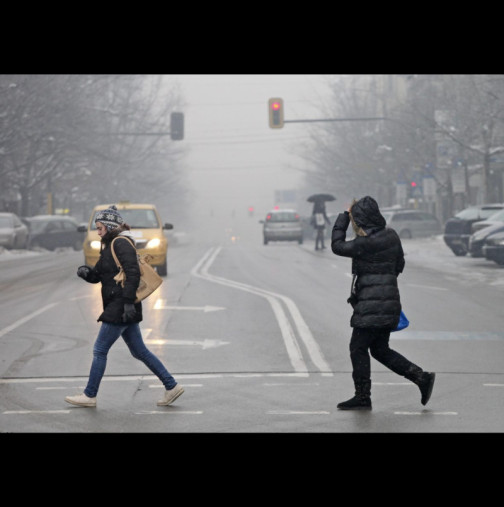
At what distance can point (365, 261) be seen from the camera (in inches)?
346

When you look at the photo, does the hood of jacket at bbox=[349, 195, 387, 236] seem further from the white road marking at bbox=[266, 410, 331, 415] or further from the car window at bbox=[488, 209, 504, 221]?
the car window at bbox=[488, 209, 504, 221]

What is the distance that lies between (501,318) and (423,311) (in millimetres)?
1440

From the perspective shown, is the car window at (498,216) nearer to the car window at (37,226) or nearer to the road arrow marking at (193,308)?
the road arrow marking at (193,308)

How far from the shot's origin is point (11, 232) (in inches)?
1626

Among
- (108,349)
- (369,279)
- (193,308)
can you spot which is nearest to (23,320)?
(193,308)

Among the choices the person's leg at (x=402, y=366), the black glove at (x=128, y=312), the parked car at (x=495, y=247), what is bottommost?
the parked car at (x=495, y=247)

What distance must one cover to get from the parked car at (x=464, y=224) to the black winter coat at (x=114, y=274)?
24.4 m

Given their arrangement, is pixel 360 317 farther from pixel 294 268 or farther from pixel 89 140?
pixel 89 140

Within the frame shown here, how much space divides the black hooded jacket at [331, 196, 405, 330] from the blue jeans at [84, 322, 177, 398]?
1.68 metres

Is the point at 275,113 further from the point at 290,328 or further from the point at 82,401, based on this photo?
the point at 82,401

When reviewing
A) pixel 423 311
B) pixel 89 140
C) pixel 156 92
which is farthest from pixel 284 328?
pixel 156 92

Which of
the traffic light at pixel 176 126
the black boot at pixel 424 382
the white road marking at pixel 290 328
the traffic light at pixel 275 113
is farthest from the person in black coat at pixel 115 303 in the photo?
the traffic light at pixel 176 126

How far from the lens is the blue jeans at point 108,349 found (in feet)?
30.0
